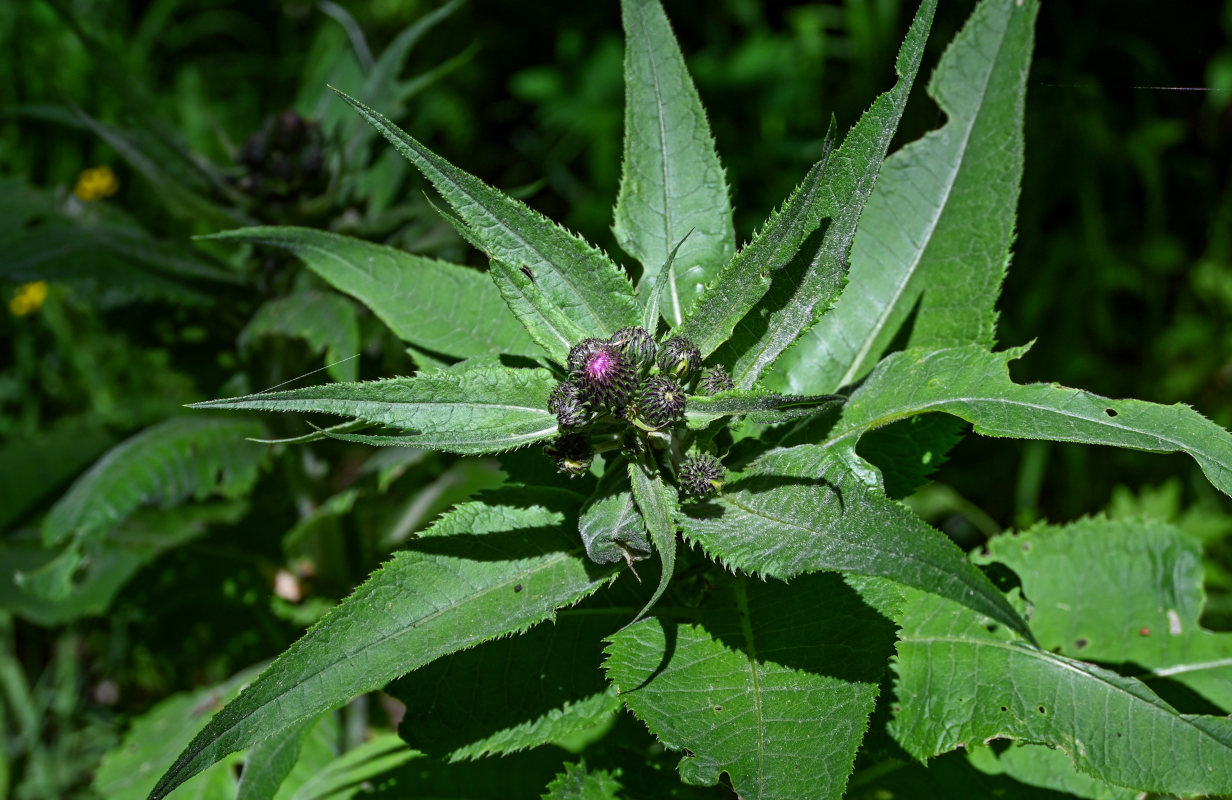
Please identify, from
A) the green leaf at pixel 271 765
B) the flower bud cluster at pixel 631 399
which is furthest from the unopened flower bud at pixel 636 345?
the green leaf at pixel 271 765

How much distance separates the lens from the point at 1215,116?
453 centimetres

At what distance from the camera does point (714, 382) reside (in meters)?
1.41

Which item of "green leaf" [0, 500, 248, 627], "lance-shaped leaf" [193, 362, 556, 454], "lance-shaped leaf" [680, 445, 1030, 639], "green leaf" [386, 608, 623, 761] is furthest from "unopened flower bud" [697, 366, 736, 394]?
"green leaf" [0, 500, 248, 627]

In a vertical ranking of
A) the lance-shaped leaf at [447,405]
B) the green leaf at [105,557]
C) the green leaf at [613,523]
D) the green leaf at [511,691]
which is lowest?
the green leaf at [105,557]

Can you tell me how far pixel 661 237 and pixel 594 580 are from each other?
1.92 ft

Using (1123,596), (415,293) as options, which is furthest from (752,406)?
(1123,596)

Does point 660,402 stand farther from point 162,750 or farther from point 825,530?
point 162,750

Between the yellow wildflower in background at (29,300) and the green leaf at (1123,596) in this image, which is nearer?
the green leaf at (1123,596)

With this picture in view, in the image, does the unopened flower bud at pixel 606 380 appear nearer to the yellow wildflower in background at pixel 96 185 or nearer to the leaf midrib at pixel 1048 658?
the leaf midrib at pixel 1048 658

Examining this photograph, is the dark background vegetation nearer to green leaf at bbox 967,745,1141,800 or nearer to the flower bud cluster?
green leaf at bbox 967,745,1141,800

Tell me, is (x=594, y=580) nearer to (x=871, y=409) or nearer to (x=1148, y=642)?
(x=871, y=409)

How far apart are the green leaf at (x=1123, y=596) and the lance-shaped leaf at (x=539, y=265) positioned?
112 centimetres

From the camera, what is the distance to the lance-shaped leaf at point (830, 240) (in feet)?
3.93

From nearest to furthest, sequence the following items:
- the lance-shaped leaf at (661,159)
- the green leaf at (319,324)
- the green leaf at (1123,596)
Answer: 1. the lance-shaped leaf at (661,159)
2. the green leaf at (1123,596)
3. the green leaf at (319,324)
